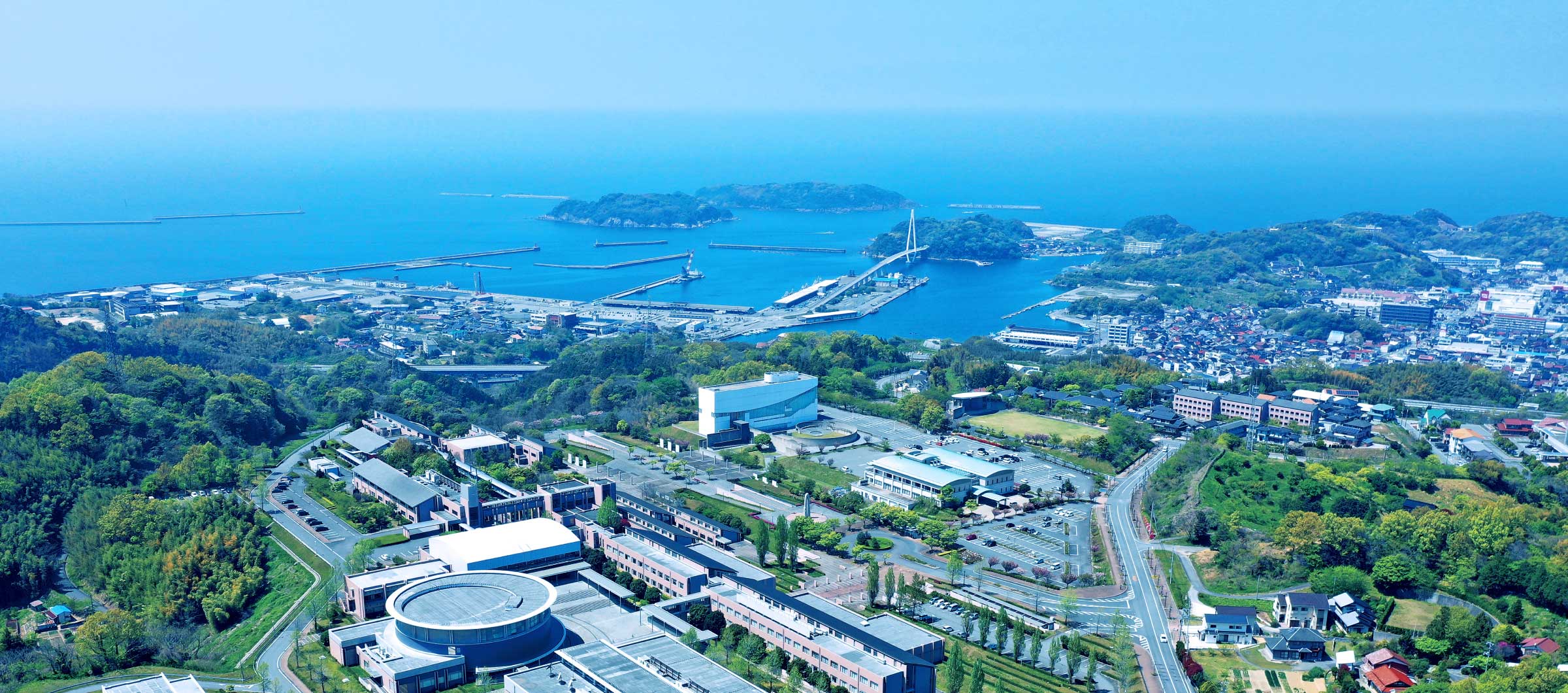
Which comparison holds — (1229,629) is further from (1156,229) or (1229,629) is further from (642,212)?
(642,212)

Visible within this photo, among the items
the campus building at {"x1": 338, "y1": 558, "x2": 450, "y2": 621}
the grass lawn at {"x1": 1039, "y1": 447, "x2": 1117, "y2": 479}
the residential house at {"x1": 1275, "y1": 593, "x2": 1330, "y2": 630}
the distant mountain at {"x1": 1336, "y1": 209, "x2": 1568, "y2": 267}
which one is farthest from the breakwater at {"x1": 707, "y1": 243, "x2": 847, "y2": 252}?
the residential house at {"x1": 1275, "y1": 593, "x2": 1330, "y2": 630}

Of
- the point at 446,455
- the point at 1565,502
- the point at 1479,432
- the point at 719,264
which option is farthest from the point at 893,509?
the point at 719,264

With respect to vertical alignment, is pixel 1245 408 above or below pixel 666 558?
below

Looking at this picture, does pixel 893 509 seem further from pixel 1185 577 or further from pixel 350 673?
pixel 350 673

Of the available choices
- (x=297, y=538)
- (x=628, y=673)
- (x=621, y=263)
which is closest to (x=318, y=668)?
(x=628, y=673)

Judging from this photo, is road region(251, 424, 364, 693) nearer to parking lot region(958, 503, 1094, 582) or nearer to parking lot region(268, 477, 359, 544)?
parking lot region(268, 477, 359, 544)

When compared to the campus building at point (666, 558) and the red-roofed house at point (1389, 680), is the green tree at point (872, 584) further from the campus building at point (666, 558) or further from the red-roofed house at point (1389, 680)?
the red-roofed house at point (1389, 680)
